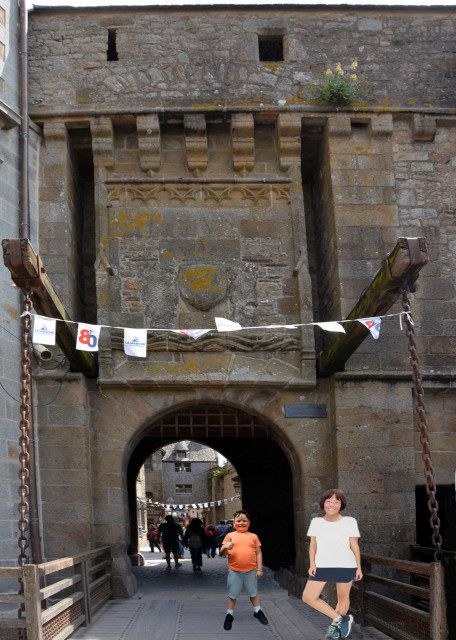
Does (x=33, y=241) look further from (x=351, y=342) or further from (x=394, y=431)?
(x=394, y=431)

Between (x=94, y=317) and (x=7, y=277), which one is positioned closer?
(x=7, y=277)

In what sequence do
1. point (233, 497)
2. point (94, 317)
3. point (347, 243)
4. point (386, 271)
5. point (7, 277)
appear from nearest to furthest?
point (386, 271) < point (7, 277) < point (347, 243) < point (94, 317) < point (233, 497)

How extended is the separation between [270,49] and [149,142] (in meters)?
2.11

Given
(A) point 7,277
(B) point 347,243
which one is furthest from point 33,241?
(B) point 347,243

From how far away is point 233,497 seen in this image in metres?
29.0

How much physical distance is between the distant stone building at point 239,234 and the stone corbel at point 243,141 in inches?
1.0

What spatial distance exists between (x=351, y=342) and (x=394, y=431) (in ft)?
4.44

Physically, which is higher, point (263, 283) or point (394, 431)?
point (263, 283)

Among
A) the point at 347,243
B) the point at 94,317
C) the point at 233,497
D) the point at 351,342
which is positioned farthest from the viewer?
the point at 233,497

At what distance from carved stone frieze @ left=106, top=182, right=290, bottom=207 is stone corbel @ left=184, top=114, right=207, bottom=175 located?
9.7 inches

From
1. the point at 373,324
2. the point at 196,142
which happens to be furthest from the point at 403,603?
the point at 196,142

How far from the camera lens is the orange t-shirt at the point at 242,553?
21.2 ft

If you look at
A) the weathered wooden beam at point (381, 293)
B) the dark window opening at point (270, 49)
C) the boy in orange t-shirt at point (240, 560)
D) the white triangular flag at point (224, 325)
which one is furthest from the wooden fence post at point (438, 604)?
the dark window opening at point (270, 49)

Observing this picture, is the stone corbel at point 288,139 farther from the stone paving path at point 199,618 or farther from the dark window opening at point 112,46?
the stone paving path at point 199,618
